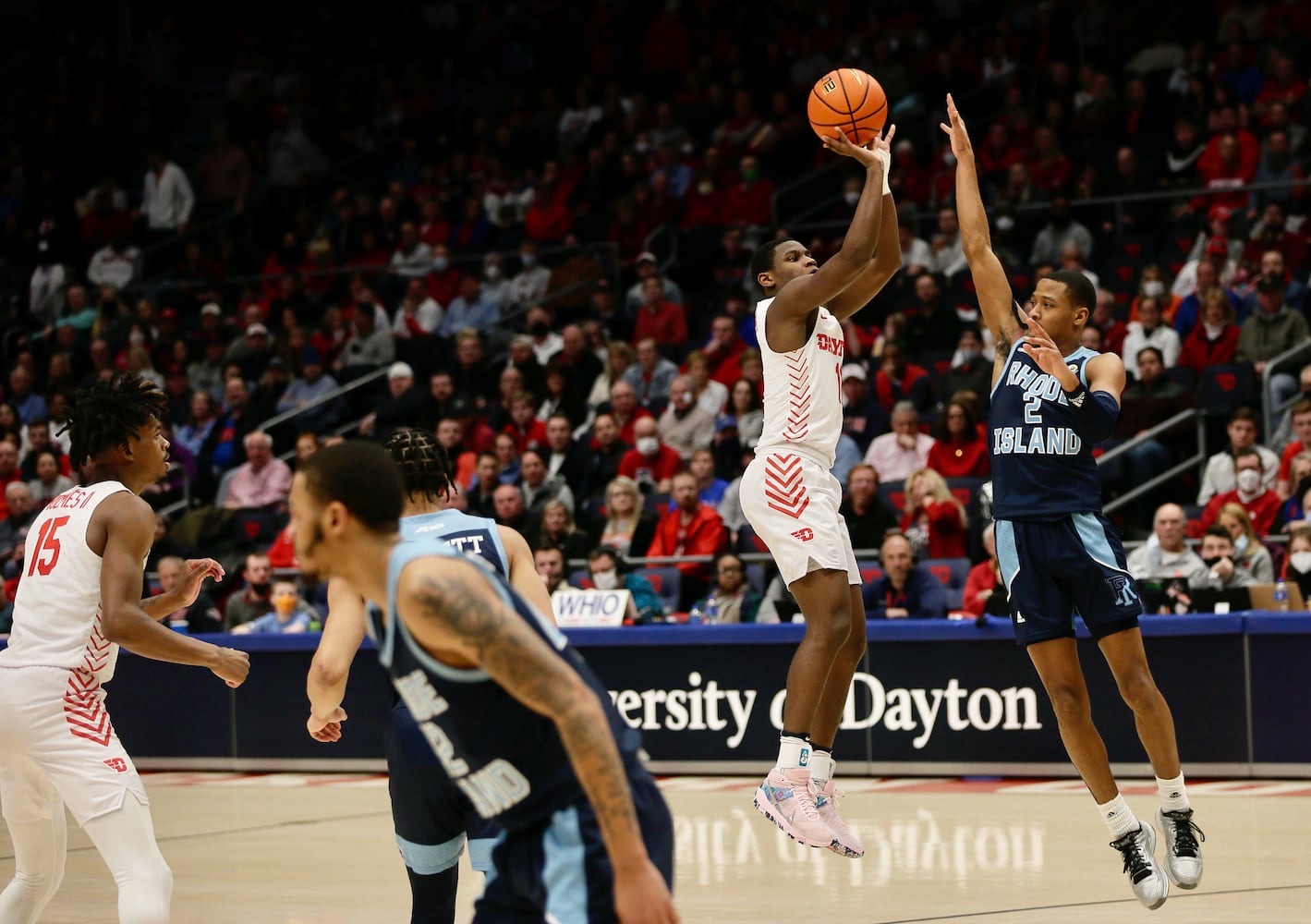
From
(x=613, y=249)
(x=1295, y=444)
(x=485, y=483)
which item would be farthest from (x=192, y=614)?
(x=1295, y=444)

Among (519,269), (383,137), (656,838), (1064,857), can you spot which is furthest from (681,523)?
(383,137)

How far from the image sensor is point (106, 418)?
525cm

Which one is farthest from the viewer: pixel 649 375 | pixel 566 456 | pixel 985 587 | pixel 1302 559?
pixel 649 375

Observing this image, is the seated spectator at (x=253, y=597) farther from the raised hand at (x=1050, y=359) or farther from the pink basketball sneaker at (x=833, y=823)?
the raised hand at (x=1050, y=359)

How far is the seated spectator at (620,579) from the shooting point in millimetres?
12250

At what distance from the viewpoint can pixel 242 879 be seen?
8133mm

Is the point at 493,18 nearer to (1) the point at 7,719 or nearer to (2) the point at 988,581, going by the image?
(2) the point at 988,581

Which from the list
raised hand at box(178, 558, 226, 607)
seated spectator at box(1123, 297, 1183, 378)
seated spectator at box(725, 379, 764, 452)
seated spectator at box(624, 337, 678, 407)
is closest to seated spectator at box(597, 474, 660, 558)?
seated spectator at box(725, 379, 764, 452)

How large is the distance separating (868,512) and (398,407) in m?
5.42

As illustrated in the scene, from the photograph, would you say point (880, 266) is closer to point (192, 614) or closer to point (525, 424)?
point (192, 614)

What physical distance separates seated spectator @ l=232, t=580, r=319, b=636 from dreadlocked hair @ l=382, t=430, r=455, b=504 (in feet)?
27.0

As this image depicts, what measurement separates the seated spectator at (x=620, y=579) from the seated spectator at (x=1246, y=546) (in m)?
3.74

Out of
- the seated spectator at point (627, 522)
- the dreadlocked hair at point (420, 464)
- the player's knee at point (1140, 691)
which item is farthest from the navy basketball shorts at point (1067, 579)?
the seated spectator at point (627, 522)

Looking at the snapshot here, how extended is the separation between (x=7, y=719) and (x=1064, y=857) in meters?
4.79
